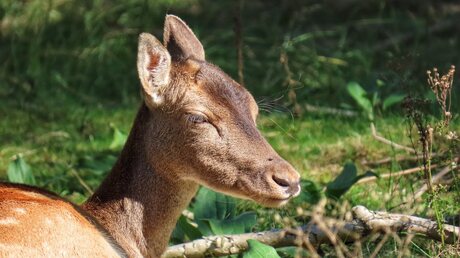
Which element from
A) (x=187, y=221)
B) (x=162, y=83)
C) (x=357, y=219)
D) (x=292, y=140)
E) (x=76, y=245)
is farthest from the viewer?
(x=292, y=140)

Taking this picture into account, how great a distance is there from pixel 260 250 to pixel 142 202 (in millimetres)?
585

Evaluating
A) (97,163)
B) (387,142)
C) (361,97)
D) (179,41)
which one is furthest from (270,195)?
(361,97)

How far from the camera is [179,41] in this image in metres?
5.71

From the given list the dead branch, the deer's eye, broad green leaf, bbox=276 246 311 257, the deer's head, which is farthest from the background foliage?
the deer's eye

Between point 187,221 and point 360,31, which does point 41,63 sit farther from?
point 187,221

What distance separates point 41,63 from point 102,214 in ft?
16.1

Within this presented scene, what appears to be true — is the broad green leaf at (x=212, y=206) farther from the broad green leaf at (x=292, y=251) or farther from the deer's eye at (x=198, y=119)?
the deer's eye at (x=198, y=119)

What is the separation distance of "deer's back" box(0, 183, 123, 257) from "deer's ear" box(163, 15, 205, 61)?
0.97m

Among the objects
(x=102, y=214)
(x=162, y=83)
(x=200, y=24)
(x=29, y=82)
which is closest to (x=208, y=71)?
(x=162, y=83)

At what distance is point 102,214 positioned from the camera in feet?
17.7

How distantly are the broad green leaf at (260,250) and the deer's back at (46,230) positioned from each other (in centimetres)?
63

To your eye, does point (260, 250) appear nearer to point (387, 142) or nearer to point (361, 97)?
point (387, 142)

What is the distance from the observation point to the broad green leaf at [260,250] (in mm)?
5391

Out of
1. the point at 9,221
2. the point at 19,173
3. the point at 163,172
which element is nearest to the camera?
the point at 9,221
